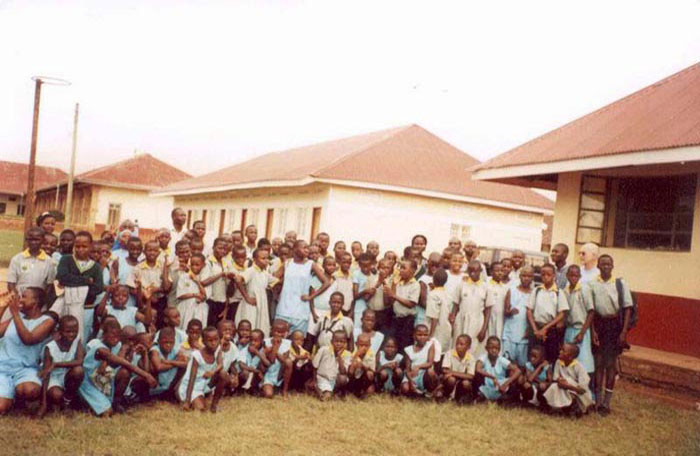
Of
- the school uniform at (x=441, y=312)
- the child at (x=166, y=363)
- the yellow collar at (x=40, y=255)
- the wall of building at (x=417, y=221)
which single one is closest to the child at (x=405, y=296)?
the school uniform at (x=441, y=312)

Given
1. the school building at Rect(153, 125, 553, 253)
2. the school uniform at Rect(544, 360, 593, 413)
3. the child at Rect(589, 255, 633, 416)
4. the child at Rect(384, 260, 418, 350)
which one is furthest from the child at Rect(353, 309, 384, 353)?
the school building at Rect(153, 125, 553, 253)

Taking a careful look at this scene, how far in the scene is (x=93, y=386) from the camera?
5809mm

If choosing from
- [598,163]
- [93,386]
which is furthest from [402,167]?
[93,386]

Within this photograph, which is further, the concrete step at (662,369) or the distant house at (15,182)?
the distant house at (15,182)

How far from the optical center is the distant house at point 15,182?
5386 centimetres

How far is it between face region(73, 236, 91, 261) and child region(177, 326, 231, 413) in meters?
1.26

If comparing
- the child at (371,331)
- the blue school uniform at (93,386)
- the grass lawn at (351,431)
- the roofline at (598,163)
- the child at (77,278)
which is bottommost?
the grass lawn at (351,431)

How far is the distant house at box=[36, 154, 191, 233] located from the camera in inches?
1454

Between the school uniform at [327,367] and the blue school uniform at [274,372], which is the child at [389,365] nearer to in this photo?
the school uniform at [327,367]

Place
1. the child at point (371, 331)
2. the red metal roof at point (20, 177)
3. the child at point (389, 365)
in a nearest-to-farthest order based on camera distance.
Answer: the child at point (389, 365) → the child at point (371, 331) → the red metal roof at point (20, 177)

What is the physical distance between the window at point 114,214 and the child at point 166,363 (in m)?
32.9

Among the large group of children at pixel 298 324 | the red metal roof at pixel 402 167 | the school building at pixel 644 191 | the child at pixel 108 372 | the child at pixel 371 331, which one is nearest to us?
the child at pixel 108 372

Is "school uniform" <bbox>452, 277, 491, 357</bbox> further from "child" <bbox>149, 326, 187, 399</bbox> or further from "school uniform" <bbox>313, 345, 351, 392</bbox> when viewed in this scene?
"child" <bbox>149, 326, 187, 399</bbox>

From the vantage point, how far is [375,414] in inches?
251
